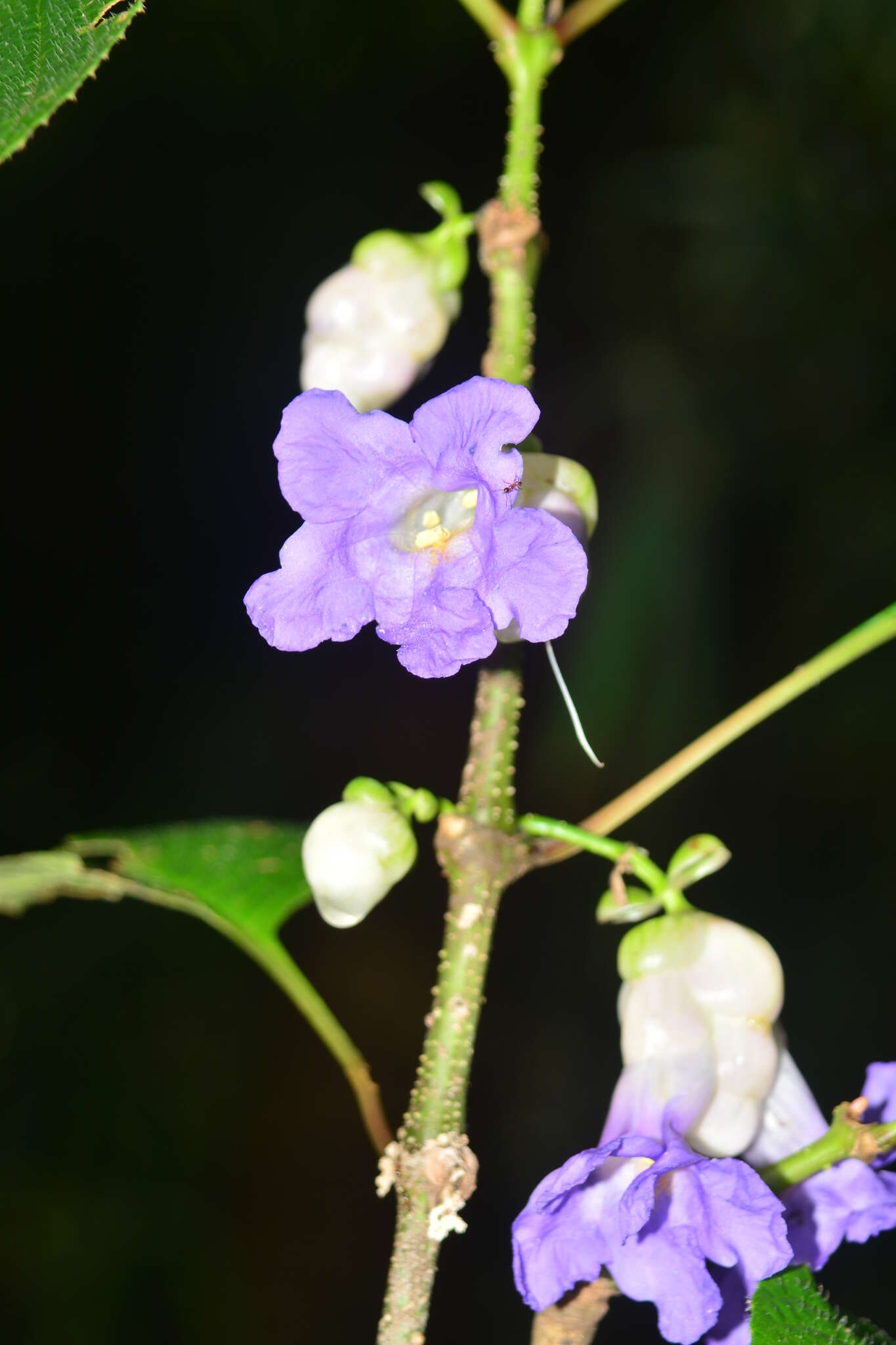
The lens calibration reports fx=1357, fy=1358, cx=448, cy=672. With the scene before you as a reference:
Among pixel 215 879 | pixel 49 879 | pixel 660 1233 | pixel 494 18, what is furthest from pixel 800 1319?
pixel 494 18

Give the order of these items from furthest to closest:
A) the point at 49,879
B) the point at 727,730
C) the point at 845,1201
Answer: the point at 49,879
the point at 727,730
the point at 845,1201

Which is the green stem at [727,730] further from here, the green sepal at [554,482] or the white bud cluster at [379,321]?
the white bud cluster at [379,321]

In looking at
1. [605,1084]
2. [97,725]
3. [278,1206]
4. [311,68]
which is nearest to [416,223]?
[311,68]

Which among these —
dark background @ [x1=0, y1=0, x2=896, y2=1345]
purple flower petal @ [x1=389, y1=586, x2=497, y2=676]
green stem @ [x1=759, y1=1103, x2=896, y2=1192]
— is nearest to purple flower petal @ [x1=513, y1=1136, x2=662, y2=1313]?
green stem @ [x1=759, y1=1103, x2=896, y2=1192]

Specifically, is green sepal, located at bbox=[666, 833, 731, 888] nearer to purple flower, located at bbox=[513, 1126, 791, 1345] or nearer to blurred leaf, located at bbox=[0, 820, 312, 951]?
purple flower, located at bbox=[513, 1126, 791, 1345]

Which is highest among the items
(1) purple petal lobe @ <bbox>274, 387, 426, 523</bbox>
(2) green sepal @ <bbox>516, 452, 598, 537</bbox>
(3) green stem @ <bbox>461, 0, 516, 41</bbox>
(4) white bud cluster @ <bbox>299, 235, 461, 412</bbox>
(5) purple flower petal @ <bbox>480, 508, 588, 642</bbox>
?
(3) green stem @ <bbox>461, 0, 516, 41</bbox>

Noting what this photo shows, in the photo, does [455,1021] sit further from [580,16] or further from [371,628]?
Result: [371,628]

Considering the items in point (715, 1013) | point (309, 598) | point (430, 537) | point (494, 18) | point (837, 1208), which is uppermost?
point (494, 18)
